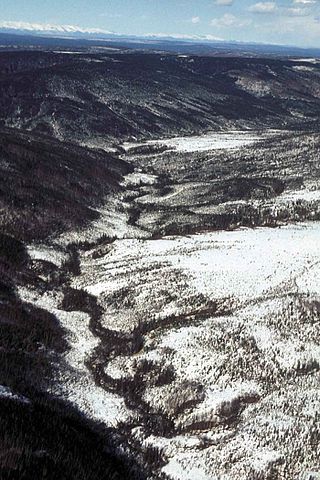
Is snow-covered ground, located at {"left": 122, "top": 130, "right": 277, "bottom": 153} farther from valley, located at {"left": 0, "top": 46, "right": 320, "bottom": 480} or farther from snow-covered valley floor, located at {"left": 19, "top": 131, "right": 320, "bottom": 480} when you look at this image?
snow-covered valley floor, located at {"left": 19, "top": 131, "right": 320, "bottom": 480}

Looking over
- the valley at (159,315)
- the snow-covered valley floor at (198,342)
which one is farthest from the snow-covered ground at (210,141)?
the snow-covered valley floor at (198,342)

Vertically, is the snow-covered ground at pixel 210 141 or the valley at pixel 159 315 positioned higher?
the snow-covered ground at pixel 210 141

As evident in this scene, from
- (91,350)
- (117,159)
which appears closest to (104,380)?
(91,350)

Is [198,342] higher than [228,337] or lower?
lower

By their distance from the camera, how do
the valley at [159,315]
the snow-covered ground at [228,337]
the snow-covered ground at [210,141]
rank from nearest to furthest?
the valley at [159,315]
the snow-covered ground at [228,337]
the snow-covered ground at [210,141]

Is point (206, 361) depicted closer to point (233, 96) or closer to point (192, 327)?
point (192, 327)

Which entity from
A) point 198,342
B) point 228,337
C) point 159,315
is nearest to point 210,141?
point 159,315

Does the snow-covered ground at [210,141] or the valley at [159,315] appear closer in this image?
the valley at [159,315]

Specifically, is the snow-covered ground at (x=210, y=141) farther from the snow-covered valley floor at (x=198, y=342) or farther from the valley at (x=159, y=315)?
the snow-covered valley floor at (x=198, y=342)

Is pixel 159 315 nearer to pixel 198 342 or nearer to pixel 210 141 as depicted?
pixel 198 342

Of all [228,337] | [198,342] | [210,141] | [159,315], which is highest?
[210,141]

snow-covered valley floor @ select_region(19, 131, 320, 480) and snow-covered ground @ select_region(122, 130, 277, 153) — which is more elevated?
snow-covered ground @ select_region(122, 130, 277, 153)

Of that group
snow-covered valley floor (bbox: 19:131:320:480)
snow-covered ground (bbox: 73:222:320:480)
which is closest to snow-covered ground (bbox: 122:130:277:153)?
snow-covered valley floor (bbox: 19:131:320:480)
